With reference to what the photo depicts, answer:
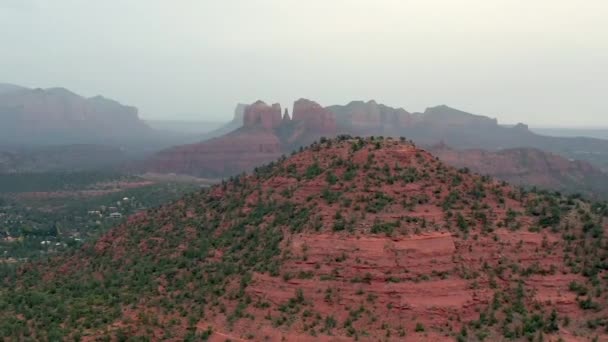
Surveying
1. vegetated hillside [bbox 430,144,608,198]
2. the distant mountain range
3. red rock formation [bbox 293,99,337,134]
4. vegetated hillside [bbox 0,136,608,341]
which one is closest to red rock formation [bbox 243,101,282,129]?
the distant mountain range

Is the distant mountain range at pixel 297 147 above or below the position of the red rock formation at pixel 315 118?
below

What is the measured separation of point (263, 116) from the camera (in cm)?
17200

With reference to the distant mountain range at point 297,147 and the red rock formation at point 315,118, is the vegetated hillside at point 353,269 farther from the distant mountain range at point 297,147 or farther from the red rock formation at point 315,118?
the red rock formation at point 315,118

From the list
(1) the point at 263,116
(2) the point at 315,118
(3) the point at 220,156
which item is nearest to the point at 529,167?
(2) the point at 315,118

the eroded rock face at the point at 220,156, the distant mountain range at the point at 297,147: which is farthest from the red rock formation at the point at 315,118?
the eroded rock face at the point at 220,156

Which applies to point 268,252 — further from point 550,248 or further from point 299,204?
point 550,248

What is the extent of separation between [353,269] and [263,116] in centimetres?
14705

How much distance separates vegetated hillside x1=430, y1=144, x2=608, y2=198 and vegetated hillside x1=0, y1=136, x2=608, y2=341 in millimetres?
86292

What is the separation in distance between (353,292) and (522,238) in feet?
31.8

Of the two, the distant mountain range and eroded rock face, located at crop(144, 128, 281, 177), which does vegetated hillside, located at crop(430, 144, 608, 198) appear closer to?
the distant mountain range

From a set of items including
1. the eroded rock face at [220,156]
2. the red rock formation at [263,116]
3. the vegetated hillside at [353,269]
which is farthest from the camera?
the red rock formation at [263,116]

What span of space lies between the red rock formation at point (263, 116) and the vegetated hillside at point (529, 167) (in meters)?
58.2

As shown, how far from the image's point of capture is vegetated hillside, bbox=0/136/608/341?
25641 mm

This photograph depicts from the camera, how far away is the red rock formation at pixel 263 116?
17200 centimetres
